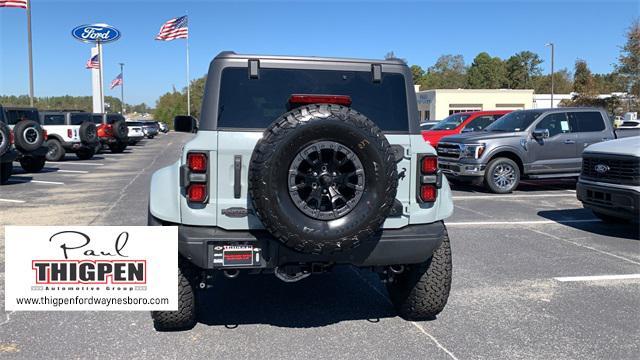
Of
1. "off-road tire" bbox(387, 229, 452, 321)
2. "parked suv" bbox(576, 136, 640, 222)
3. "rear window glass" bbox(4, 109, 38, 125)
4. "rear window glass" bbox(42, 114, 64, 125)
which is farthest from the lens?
"rear window glass" bbox(42, 114, 64, 125)

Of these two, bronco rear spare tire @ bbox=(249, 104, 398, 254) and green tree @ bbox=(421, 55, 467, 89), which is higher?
green tree @ bbox=(421, 55, 467, 89)

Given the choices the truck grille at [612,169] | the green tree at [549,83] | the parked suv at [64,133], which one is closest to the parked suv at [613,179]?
the truck grille at [612,169]

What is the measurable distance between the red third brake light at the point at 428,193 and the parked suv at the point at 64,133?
18.7 m

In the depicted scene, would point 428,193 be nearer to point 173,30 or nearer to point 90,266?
point 90,266

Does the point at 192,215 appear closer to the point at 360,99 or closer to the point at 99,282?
the point at 99,282

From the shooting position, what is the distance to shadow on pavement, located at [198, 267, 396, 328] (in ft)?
14.1

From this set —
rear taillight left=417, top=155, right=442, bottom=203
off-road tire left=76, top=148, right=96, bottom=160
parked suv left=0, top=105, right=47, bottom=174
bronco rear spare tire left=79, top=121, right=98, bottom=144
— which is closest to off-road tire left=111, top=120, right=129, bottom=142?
off-road tire left=76, top=148, right=96, bottom=160

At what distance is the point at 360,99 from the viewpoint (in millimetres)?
4086

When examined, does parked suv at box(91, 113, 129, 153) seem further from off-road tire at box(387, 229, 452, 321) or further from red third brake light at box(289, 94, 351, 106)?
off-road tire at box(387, 229, 452, 321)

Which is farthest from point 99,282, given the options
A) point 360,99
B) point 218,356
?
point 360,99

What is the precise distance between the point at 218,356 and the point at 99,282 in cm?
93

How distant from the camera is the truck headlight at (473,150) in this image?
1155 centimetres

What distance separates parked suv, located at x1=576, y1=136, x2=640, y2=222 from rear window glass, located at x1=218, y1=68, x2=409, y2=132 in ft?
13.9

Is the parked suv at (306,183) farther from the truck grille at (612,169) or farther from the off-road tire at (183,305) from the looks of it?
the truck grille at (612,169)
